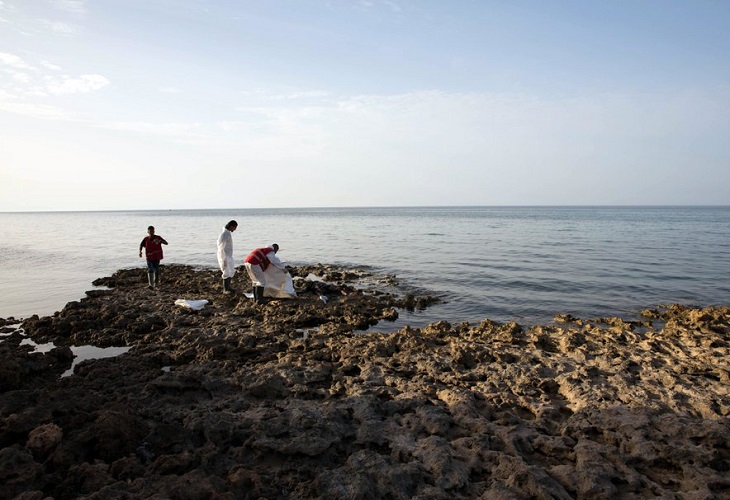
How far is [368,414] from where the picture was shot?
5.06m

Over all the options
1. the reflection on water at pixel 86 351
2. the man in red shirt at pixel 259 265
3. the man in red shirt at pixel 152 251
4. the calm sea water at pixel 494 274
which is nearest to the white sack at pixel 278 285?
the man in red shirt at pixel 259 265

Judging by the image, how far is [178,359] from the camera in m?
7.03

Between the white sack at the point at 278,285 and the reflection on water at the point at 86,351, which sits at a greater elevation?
the white sack at the point at 278,285

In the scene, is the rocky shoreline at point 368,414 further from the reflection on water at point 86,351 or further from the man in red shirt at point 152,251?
the man in red shirt at point 152,251

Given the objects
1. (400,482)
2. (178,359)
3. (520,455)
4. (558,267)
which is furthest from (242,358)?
(558,267)

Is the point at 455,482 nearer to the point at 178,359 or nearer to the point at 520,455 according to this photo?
the point at 520,455

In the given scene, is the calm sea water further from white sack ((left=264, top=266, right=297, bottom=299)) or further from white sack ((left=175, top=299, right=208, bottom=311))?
white sack ((left=175, top=299, right=208, bottom=311))

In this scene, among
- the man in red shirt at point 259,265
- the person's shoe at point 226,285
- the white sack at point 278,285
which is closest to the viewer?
the man in red shirt at point 259,265

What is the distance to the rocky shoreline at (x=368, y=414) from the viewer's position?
3.85 m

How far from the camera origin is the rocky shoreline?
151 inches

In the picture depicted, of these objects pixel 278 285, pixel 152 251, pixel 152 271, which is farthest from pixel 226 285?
pixel 152 271

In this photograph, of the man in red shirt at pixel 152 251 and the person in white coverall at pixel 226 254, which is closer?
the person in white coverall at pixel 226 254

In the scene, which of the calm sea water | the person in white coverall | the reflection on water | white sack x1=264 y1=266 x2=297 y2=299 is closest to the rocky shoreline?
the reflection on water

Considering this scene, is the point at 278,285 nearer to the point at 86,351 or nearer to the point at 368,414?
the point at 86,351
